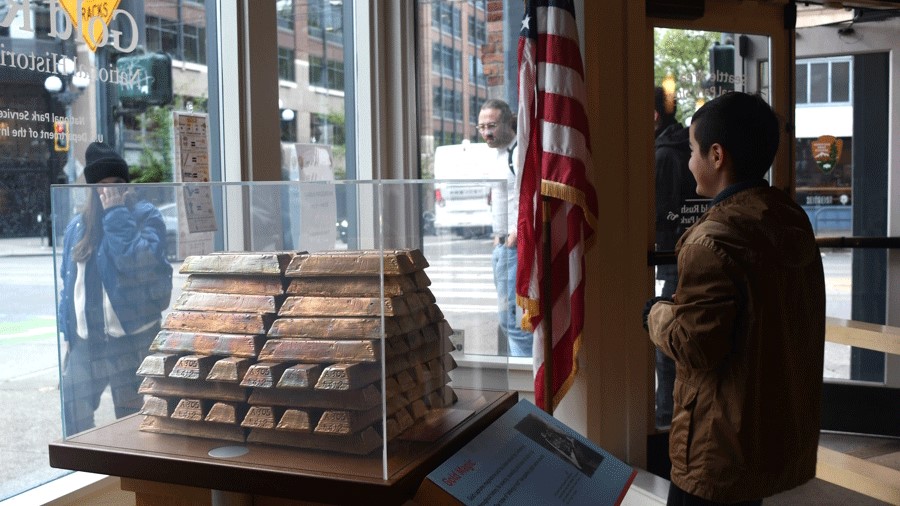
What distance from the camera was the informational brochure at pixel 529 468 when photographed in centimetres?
138

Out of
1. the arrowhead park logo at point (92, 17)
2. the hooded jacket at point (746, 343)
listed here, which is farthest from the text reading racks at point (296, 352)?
the arrowhead park logo at point (92, 17)

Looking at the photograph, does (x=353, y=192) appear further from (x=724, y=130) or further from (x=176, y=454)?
(x=724, y=130)

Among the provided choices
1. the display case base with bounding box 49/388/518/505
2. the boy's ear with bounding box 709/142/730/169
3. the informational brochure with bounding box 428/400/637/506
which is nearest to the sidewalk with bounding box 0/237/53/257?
the display case base with bounding box 49/388/518/505

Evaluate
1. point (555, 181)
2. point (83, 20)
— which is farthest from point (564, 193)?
point (83, 20)

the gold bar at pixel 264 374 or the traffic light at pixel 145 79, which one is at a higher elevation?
the traffic light at pixel 145 79

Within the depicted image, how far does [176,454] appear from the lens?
1.48 m

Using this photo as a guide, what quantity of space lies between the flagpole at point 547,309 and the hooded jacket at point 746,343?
54.4 inches

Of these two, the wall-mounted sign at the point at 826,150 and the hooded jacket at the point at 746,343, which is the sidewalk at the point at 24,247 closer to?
the hooded jacket at the point at 746,343

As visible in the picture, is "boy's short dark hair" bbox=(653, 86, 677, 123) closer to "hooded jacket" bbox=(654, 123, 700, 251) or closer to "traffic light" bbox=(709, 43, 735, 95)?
"hooded jacket" bbox=(654, 123, 700, 251)

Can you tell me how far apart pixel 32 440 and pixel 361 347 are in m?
1.50

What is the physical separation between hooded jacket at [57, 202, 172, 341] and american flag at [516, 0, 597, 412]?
197 centimetres

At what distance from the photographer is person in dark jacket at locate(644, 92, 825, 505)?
197cm

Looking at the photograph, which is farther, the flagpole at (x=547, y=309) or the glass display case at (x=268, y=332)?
the flagpole at (x=547, y=309)

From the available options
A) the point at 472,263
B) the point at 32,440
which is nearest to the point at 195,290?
the point at 472,263
